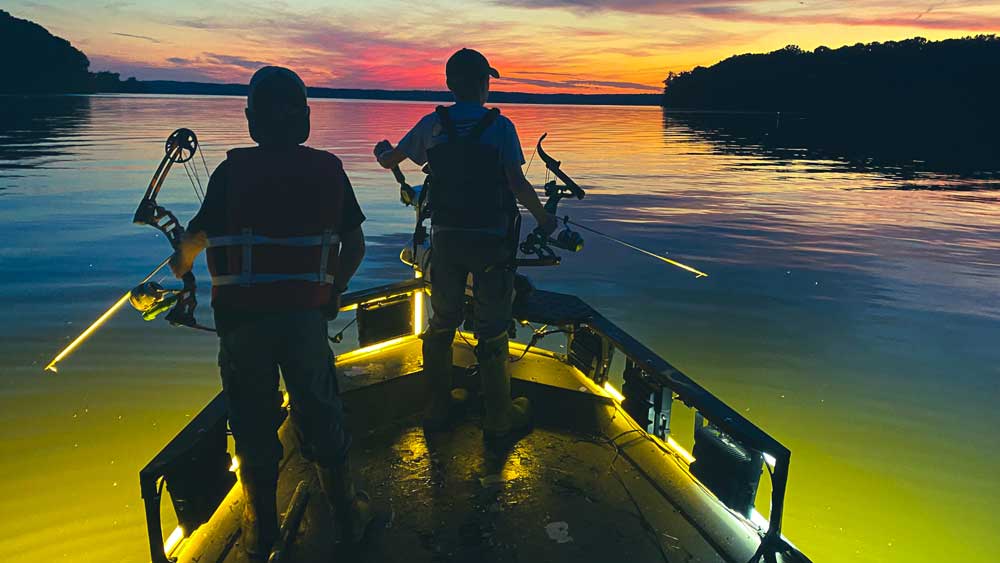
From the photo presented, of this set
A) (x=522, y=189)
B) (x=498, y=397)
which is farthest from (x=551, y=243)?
(x=498, y=397)

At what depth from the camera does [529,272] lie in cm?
1409

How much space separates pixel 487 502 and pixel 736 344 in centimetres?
769

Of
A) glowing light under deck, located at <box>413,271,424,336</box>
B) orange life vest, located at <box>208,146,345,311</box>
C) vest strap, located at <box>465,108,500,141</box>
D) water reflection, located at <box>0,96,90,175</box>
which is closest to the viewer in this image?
orange life vest, located at <box>208,146,345,311</box>

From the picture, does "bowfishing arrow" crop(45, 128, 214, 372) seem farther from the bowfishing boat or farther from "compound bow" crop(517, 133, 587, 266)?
"compound bow" crop(517, 133, 587, 266)

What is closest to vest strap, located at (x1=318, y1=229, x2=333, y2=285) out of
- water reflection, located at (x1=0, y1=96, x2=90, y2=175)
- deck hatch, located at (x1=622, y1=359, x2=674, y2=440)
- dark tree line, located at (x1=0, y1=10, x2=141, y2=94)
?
deck hatch, located at (x1=622, y1=359, x2=674, y2=440)

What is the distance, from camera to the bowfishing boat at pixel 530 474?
2.98 meters

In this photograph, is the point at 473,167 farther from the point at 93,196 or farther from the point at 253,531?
the point at 93,196

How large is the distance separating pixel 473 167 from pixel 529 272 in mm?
10546

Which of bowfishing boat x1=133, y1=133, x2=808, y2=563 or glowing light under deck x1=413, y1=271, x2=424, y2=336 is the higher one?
glowing light under deck x1=413, y1=271, x2=424, y2=336

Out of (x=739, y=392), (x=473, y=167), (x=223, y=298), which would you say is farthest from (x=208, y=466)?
(x=739, y=392)

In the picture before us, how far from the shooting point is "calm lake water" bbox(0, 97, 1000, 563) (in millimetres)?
5547

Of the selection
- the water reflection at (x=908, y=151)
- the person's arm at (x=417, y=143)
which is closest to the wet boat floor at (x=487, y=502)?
the person's arm at (x=417, y=143)

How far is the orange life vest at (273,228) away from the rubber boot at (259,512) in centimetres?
87

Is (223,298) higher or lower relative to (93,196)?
higher
